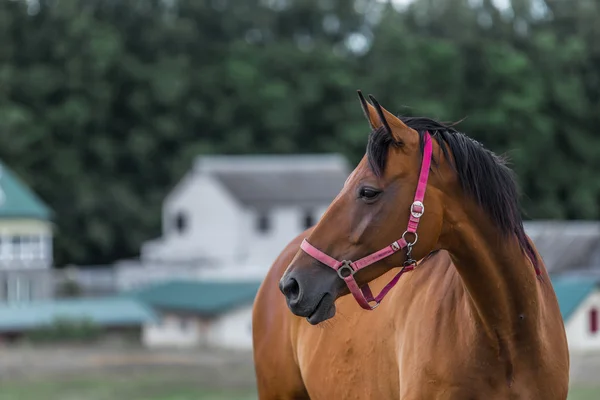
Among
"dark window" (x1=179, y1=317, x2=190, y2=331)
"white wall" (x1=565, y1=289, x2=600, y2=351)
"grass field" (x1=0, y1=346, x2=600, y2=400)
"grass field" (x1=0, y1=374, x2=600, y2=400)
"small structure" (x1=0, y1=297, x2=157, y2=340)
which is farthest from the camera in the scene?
"dark window" (x1=179, y1=317, x2=190, y2=331)

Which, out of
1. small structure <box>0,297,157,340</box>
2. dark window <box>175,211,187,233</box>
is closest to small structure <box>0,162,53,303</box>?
small structure <box>0,297,157,340</box>

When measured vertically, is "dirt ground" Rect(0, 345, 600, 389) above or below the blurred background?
below

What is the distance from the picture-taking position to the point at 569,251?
1614 inches

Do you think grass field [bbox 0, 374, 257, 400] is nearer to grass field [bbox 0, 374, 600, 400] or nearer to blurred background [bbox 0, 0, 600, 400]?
grass field [bbox 0, 374, 600, 400]

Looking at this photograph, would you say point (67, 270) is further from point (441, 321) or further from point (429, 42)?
point (441, 321)

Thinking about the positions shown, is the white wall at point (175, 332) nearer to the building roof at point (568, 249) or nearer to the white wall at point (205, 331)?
the white wall at point (205, 331)

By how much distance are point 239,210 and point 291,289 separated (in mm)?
53920

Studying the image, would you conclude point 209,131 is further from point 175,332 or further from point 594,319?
point 594,319

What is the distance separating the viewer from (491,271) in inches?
191

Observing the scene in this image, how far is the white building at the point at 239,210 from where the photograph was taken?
5788 cm

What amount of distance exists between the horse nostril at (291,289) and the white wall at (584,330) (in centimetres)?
2943

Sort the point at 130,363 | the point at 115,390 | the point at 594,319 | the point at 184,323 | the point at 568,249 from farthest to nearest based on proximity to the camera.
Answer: the point at 184,323, the point at 130,363, the point at 568,249, the point at 115,390, the point at 594,319

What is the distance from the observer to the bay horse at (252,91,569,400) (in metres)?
4.64

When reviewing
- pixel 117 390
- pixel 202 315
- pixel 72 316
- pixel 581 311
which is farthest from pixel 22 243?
pixel 581 311
